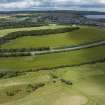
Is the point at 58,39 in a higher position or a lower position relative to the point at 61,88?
lower

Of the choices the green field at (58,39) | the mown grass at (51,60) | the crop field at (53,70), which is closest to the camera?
the crop field at (53,70)

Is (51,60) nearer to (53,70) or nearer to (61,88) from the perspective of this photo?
(53,70)

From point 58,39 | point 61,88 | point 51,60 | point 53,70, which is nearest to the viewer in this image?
point 61,88

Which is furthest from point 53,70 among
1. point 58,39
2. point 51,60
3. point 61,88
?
point 58,39

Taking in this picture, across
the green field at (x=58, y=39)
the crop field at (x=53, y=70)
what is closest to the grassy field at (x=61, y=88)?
the crop field at (x=53, y=70)

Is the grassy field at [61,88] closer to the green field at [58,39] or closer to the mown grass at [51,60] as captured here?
the mown grass at [51,60]

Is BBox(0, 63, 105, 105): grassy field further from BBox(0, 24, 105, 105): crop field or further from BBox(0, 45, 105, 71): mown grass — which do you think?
BBox(0, 45, 105, 71): mown grass

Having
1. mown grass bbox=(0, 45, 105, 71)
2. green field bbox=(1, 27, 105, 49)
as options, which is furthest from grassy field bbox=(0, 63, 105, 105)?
green field bbox=(1, 27, 105, 49)

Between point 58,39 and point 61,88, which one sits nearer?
point 61,88
